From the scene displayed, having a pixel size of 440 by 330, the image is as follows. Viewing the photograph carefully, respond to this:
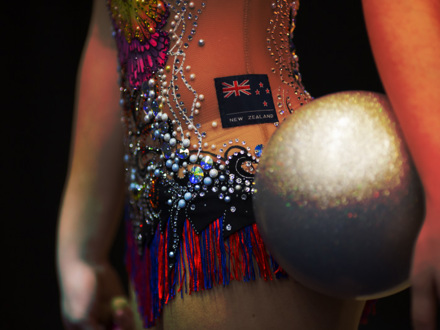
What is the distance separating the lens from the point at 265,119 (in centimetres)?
72

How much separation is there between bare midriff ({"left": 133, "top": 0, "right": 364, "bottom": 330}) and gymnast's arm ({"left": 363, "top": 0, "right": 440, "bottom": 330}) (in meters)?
0.18

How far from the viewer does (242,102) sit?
2.35 feet

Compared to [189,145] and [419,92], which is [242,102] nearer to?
[189,145]

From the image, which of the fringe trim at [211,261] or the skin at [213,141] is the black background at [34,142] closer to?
the skin at [213,141]

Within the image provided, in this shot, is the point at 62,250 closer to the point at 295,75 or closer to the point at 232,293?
the point at 232,293

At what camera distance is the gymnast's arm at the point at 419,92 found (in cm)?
49

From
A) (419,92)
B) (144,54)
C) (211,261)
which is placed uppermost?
(144,54)

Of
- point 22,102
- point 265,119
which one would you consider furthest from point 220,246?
point 22,102

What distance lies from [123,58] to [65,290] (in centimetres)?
34

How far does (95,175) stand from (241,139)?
0.93 ft

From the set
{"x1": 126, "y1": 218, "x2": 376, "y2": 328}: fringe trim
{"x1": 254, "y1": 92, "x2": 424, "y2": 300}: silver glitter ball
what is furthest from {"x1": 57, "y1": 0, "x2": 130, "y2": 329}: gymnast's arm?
{"x1": 254, "y1": 92, "x2": 424, "y2": 300}: silver glitter ball

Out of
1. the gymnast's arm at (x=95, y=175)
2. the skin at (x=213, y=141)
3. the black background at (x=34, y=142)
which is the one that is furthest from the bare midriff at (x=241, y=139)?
the black background at (x=34, y=142)

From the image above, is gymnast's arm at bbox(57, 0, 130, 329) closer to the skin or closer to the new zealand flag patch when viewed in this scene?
the skin

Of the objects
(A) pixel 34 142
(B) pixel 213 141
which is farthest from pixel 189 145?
(A) pixel 34 142
